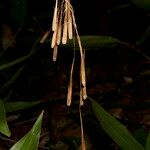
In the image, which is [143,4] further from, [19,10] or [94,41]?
[19,10]

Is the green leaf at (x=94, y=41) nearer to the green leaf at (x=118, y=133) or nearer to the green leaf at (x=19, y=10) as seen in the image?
the green leaf at (x=118, y=133)

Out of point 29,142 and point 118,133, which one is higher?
point 29,142

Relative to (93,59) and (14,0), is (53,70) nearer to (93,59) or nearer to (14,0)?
(93,59)

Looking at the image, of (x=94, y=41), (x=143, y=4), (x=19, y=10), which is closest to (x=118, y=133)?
(x=94, y=41)

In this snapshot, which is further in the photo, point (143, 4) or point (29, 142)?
point (143, 4)

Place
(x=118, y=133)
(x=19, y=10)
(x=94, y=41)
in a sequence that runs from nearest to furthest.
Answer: (x=118, y=133)
(x=94, y=41)
(x=19, y=10)

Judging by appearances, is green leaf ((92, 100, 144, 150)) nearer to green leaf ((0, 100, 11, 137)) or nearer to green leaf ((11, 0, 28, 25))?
green leaf ((0, 100, 11, 137))

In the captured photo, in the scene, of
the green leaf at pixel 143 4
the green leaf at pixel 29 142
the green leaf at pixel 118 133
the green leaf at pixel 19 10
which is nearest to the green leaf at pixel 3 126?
the green leaf at pixel 29 142
